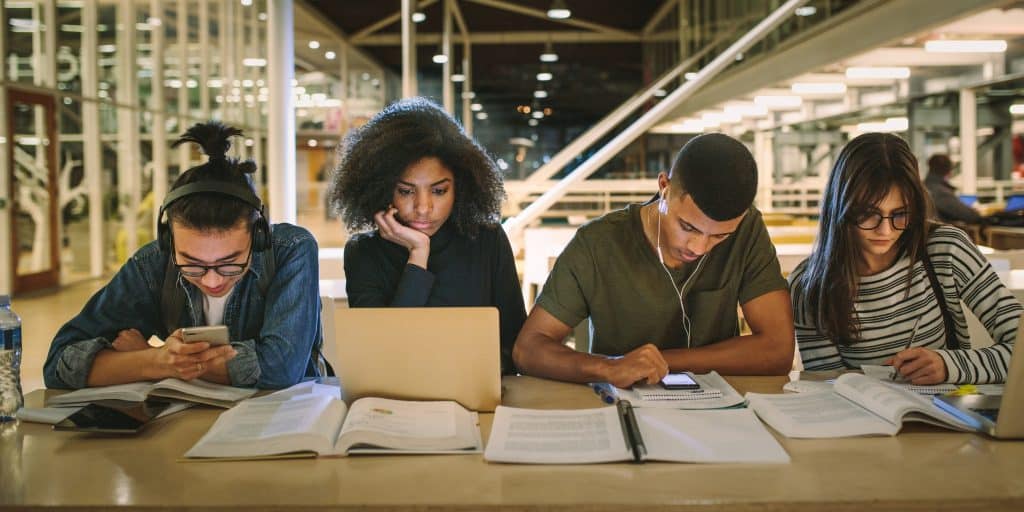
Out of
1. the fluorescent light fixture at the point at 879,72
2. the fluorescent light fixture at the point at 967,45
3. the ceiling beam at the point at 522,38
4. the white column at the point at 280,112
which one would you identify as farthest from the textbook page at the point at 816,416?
the ceiling beam at the point at 522,38

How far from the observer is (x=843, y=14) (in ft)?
29.0

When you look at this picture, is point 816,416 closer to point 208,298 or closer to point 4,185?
point 208,298


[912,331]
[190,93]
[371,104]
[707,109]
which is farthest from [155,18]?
[912,331]

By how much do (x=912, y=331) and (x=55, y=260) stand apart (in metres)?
10.7

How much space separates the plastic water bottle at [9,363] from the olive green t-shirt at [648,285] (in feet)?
3.84

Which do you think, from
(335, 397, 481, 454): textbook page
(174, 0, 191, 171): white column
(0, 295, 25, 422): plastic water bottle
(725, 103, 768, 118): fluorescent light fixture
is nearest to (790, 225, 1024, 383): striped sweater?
(335, 397, 481, 454): textbook page

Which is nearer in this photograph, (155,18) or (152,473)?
(152,473)

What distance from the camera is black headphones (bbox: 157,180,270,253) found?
1.96 meters

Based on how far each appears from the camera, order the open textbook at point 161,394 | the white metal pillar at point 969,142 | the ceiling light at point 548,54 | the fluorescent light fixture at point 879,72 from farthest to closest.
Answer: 1. the ceiling light at point 548,54
2. the white metal pillar at point 969,142
3. the fluorescent light fixture at point 879,72
4. the open textbook at point 161,394

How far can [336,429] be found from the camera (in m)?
1.55

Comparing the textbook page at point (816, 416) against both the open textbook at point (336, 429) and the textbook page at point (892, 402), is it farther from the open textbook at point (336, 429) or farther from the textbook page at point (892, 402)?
the open textbook at point (336, 429)

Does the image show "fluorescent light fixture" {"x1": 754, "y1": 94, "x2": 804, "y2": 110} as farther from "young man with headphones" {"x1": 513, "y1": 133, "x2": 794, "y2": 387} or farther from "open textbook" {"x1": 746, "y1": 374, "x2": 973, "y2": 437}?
"open textbook" {"x1": 746, "y1": 374, "x2": 973, "y2": 437}

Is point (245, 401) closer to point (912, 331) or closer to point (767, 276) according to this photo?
point (767, 276)

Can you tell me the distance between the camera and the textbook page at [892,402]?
1.57 meters
